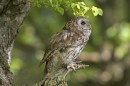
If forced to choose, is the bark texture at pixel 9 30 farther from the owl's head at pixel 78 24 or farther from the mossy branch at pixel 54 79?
the owl's head at pixel 78 24

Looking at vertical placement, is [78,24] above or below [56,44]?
above

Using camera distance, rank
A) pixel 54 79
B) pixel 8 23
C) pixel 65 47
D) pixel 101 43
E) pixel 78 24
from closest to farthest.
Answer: pixel 54 79
pixel 8 23
pixel 65 47
pixel 78 24
pixel 101 43

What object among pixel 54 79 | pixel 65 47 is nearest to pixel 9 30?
pixel 65 47

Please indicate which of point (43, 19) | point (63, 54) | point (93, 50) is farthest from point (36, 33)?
point (63, 54)

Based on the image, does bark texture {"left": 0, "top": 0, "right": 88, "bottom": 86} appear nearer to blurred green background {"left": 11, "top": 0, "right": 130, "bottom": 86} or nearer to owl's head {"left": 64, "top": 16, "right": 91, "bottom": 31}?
owl's head {"left": 64, "top": 16, "right": 91, "bottom": 31}

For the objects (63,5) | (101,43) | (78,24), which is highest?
(63,5)

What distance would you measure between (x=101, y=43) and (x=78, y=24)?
18.5 feet

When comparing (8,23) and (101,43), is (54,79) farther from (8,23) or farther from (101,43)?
(101,43)

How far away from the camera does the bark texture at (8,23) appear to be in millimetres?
5406

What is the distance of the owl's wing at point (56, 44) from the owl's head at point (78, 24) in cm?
17

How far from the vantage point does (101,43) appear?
11297 mm

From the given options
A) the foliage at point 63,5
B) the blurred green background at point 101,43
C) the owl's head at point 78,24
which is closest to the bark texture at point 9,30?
the foliage at point 63,5

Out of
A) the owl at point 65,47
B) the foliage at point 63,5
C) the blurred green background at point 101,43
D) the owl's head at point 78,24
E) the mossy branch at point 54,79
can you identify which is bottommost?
the blurred green background at point 101,43

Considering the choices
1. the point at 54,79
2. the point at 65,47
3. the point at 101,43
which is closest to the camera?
the point at 54,79
